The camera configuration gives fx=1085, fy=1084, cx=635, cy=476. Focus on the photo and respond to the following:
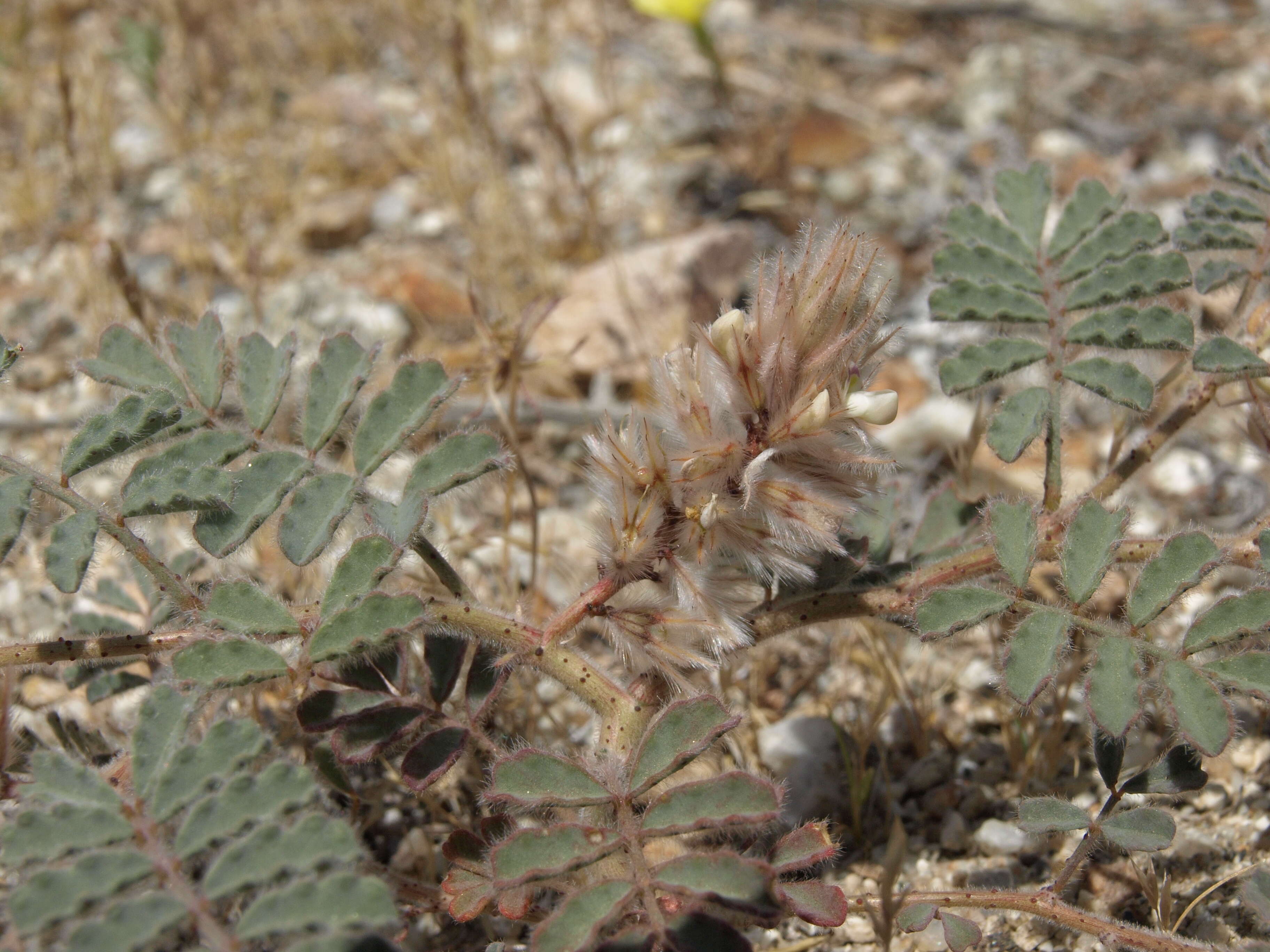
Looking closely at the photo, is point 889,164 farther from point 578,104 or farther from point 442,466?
point 442,466

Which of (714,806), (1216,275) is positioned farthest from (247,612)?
(1216,275)

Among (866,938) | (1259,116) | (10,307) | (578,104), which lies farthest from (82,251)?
(1259,116)

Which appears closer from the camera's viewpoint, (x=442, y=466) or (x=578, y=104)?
(x=442, y=466)

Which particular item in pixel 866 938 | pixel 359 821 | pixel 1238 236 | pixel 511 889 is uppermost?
pixel 1238 236

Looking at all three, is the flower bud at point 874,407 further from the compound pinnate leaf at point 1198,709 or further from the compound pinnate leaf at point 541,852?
the compound pinnate leaf at point 541,852

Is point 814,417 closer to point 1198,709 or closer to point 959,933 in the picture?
point 1198,709

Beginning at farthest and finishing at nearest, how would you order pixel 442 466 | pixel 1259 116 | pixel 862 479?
1. pixel 1259 116
2. pixel 442 466
3. pixel 862 479

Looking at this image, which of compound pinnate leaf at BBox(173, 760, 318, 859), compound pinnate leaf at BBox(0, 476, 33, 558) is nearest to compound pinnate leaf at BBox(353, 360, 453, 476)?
compound pinnate leaf at BBox(0, 476, 33, 558)

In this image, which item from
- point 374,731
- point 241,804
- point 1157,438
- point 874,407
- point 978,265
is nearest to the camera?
point 241,804
